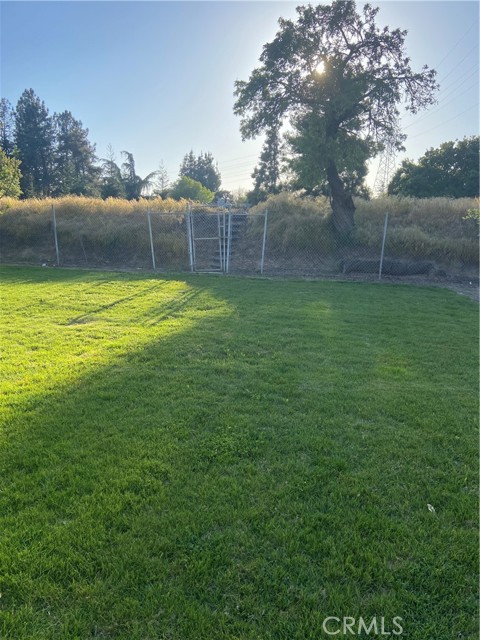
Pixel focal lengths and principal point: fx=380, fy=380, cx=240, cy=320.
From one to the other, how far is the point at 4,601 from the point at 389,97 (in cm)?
1508

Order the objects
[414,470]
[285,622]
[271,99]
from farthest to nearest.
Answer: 1. [271,99]
2. [414,470]
3. [285,622]

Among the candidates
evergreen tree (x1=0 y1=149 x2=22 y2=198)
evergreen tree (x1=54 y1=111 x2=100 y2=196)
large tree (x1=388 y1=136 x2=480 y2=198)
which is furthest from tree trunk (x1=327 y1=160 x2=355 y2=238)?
evergreen tree (x1=54 y1=111 x2=100 y2=196)

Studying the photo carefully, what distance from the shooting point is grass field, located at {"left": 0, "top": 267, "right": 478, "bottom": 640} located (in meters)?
1.60

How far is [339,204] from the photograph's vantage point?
45.0 feet

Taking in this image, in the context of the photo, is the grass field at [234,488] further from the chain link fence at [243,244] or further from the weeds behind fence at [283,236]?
the weeds behind fence at [283,236]

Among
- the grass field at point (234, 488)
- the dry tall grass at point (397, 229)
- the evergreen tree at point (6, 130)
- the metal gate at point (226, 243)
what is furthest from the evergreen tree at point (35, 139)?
the grass field at point (234, 488)

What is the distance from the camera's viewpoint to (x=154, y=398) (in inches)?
133

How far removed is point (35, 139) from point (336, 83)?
45438 mm

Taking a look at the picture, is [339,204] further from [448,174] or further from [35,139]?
[35,139]

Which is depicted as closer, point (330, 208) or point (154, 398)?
point (154, 398)

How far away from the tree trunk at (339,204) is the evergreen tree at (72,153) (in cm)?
3692

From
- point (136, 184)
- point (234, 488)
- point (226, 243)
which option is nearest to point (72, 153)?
point (136, 184)

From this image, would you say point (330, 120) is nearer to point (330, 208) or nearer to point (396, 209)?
point (330, 208)

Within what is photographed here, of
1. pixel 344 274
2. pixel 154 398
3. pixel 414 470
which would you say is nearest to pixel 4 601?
pixel 154 398
